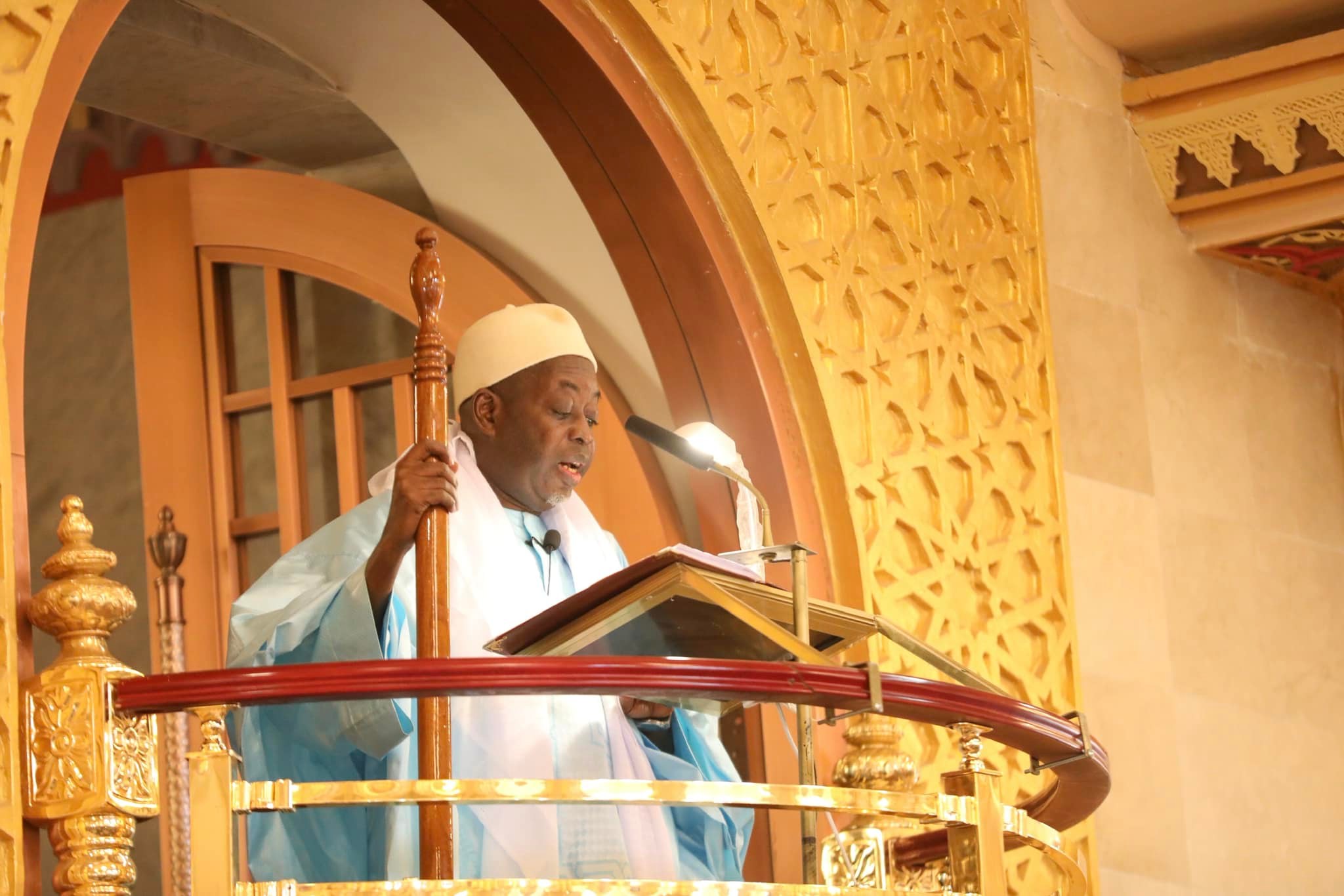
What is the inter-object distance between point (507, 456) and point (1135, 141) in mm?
3414

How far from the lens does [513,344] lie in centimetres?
401

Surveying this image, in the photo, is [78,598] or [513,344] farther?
[513,344]

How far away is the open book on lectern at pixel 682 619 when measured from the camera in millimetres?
2771

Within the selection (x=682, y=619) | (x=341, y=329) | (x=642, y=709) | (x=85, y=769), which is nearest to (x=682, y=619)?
(x=682, y=619)

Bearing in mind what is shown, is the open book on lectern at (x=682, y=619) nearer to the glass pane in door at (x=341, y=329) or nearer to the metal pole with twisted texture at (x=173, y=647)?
the metal pole with twisted texture at (x=173, y=647)

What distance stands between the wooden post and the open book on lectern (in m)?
0.20

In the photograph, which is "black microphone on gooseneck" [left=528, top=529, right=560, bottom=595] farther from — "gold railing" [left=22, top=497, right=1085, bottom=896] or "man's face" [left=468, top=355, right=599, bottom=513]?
"gold railing" [left=22, top=497, right=1085, bottom=896]

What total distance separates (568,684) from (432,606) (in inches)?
20.2

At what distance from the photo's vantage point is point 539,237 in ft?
17.9

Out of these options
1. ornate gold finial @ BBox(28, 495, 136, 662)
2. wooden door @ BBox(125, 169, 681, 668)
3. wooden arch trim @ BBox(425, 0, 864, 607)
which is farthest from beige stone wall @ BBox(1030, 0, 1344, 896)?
ornate gold finial @ BBox(28, 495, 136, 662)

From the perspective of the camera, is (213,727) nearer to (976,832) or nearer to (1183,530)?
(976,832)

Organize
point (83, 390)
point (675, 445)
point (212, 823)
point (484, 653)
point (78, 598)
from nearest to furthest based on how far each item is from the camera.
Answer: point (212, 823) < point (78, 598) < point (675, 445) < point (484, 653) < point (83, 390)

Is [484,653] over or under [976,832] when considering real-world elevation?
over

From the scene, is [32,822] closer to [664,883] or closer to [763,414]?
[664,883]
